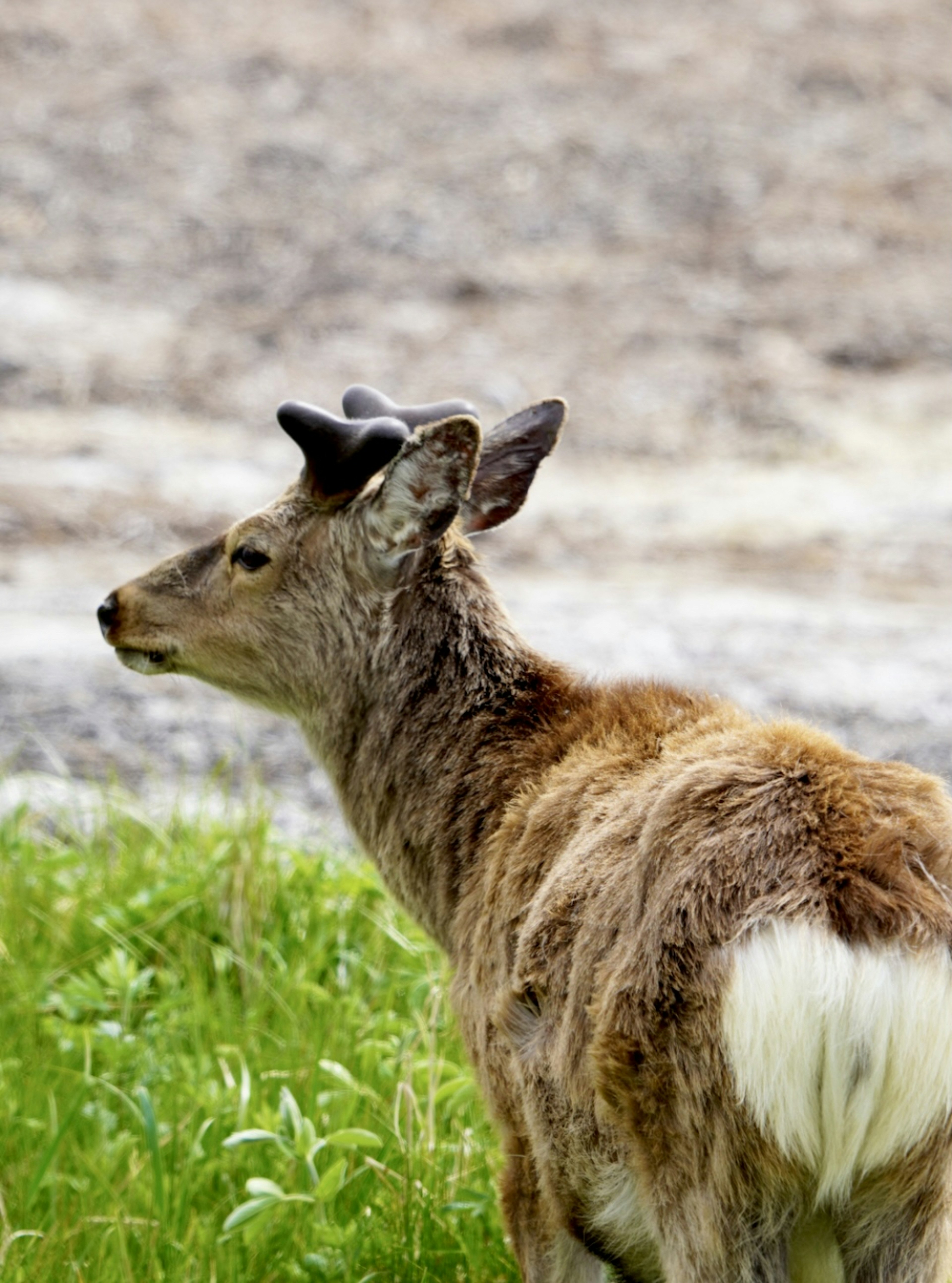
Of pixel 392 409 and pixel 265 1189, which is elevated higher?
pixel 392 409

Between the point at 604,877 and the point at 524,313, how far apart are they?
1041 centimetres

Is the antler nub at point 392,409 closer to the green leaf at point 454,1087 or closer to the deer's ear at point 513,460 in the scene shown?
the deer's ear at point 513,460

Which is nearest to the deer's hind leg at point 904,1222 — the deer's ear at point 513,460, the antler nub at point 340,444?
the antler nub at point 340,444

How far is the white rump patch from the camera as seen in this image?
8.20 ft

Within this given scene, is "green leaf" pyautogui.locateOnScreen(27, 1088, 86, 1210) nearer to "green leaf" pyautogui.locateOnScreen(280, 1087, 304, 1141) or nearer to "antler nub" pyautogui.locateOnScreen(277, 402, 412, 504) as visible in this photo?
"green leaf" pyautogui.locateOnScreen(280, 1087, 304, 1141)

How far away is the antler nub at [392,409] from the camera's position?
14.0 ft

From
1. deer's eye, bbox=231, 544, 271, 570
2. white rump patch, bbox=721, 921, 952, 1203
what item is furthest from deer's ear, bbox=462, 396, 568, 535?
white rump patch, bbox=721, 921, 952, 1203

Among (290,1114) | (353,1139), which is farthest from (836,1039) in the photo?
(290,1114)

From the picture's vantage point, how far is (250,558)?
426cm

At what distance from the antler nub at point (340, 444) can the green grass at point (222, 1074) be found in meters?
1.33

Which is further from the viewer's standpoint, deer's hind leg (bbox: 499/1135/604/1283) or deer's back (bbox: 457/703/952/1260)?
deer's hind leg (bbox: 499/1135/604/1283)

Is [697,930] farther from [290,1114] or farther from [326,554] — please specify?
[326,554]

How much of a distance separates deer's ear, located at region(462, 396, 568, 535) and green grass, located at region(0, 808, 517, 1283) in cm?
126

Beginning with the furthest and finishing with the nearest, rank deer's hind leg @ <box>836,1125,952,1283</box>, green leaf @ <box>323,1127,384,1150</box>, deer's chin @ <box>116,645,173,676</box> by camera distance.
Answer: deer's chin @ <box>116,645,173,676</box>
green leaf @ <box>323,1127,384,1150</box>
deer's hind leg @ <box>836,1125,952,1283</box>
